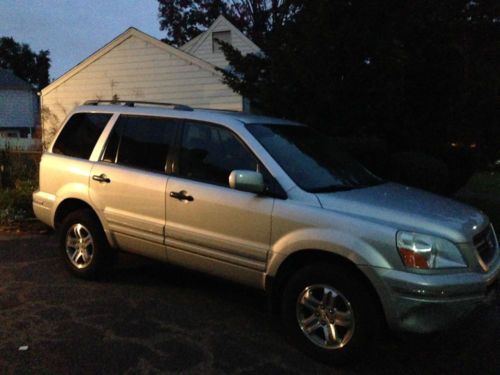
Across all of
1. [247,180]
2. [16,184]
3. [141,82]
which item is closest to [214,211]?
[247,180]

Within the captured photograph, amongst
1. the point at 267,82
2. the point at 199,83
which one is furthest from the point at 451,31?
the point at 199,83

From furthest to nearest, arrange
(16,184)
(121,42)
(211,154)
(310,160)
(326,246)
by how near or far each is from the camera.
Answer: (121,42)
(16,184)
(211,154)
(310,160)
(326,246)

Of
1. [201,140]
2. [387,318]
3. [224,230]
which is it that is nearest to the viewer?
[387,318]

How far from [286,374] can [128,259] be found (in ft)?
11.2

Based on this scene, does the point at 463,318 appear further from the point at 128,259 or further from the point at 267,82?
the point at 267,82

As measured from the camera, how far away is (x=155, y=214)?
16.0ft

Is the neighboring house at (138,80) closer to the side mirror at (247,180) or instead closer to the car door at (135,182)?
the car door at (135,182)

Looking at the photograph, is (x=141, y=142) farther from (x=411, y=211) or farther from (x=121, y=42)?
(x=121, y=42)

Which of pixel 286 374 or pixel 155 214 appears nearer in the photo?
pixel 286 374

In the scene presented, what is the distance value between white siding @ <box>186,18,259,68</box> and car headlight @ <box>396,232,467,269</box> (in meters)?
19.8

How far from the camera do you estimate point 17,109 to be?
40.9 metres

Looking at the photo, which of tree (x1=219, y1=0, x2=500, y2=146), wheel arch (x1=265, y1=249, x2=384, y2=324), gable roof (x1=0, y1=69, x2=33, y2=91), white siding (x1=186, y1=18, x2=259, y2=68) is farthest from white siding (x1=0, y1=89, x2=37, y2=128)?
wheel arch (x1=265, y1=249, x2=384, y2=324)

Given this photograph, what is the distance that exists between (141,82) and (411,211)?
14.7m

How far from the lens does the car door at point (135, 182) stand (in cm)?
489
